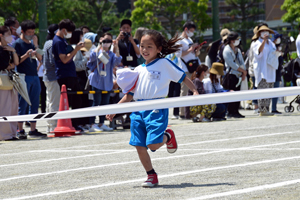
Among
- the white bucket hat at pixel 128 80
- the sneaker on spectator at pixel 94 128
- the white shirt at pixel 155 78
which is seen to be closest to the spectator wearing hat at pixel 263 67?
the sneaker on spectator at pixel 94 128

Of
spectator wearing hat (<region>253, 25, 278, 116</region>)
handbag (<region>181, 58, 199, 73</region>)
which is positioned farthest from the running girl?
spectator wearing hat (<region>253, 25, 278, 116</region>)

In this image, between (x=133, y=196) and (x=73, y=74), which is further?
(x=73, y=74)

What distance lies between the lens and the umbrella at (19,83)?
10605 mm

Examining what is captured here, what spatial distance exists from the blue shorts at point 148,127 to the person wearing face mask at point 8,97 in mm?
5247

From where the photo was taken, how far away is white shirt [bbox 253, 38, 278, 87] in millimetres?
14766

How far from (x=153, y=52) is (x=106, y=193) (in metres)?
1.69

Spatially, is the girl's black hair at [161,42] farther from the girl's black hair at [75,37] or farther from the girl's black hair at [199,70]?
the girl's black hair at [199,70]

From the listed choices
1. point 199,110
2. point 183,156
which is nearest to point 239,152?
point 183,156

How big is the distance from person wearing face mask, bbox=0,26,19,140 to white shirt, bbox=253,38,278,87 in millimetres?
6852

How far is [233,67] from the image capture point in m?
14.6

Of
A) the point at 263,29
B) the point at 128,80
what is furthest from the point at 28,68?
the point at 263,29

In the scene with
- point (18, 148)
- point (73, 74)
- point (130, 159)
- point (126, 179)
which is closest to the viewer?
point (126, 179)

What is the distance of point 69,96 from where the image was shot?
12.2 metres

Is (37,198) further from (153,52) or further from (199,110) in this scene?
(199,110)
